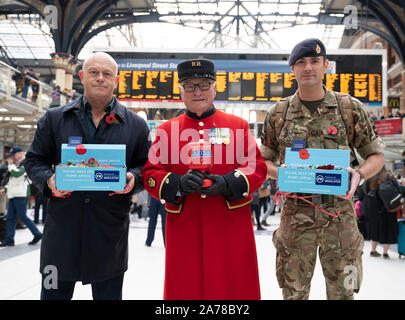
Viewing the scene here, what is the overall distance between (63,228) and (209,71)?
1.28 m

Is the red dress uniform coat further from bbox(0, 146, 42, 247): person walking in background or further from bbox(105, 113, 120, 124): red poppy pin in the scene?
bbox(0, 146, 42, 247): person walking in background

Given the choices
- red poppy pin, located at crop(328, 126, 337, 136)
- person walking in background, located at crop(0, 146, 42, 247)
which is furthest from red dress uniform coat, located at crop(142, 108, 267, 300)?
person walking in background, located at crop(0, 146, 42, 247)

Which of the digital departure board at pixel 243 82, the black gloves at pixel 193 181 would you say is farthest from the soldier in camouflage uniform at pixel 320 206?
the digital departure board at pixel 243 82

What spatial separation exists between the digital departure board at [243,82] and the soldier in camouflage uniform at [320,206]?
7384 millimetres

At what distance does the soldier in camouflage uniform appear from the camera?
2.01 metres

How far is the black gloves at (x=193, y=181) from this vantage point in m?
1.66

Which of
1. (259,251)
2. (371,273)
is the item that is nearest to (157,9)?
(259,251)

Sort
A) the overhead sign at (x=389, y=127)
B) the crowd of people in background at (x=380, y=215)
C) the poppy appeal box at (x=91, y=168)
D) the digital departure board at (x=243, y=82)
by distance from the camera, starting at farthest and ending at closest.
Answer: the overhead sign at (x=389, y=127)
the digital departure board at (x=243, y=82)
the crowd of people in background at (x=380, y=215)
the poppy appeal box at (x=91, y=168)

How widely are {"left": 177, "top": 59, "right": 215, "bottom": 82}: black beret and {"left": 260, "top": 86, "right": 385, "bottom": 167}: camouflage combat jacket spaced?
0.65 meters

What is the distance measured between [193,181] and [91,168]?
0.58 m

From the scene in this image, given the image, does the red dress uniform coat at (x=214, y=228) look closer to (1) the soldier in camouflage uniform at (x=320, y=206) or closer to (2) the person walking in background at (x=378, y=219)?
(1) the soldier in camouflage uniform at (x=320, y=206)

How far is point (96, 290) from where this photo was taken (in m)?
2.03

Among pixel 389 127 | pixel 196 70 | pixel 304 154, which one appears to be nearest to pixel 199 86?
pixel 196 70

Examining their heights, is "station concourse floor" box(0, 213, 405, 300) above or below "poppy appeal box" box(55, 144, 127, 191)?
below
